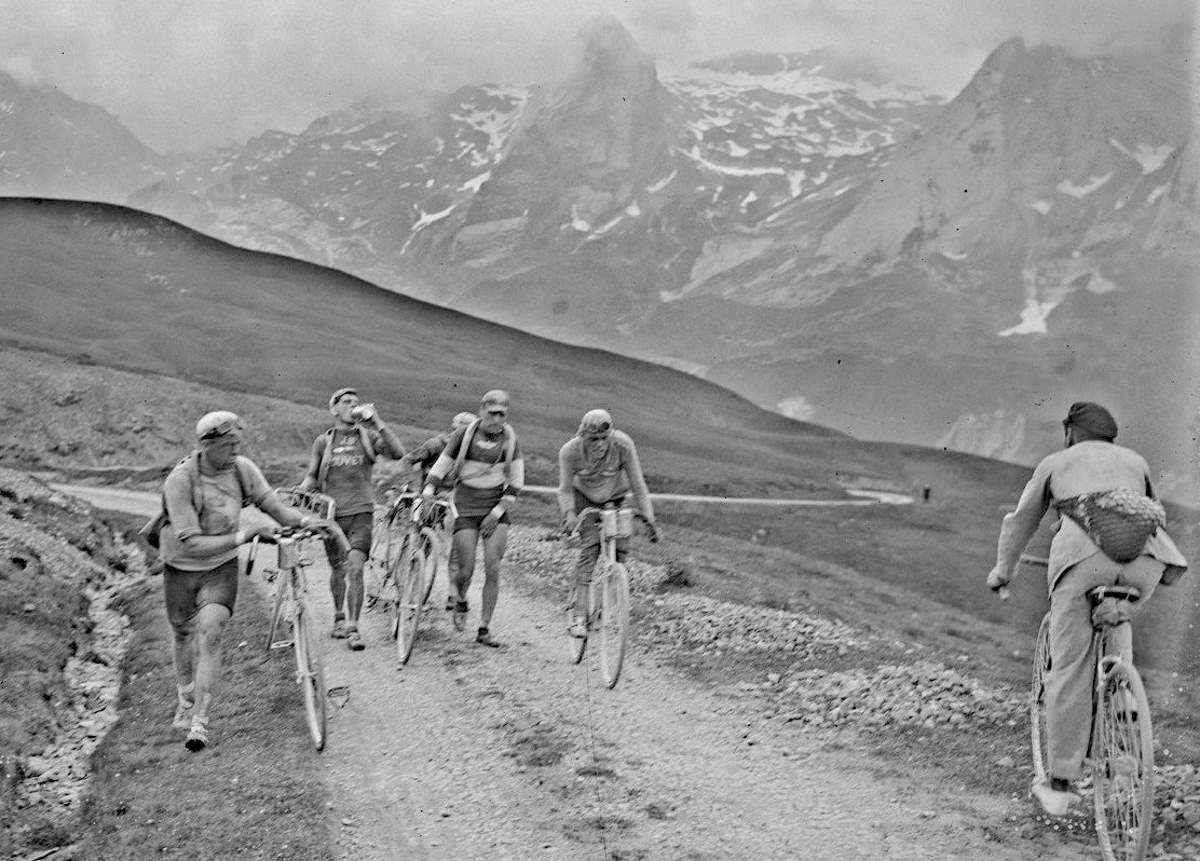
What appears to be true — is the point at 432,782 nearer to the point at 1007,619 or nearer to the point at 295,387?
the point at 1007,619

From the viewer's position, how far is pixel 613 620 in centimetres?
1336

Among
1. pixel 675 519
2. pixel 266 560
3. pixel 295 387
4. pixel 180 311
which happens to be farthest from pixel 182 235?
pixel 266 560

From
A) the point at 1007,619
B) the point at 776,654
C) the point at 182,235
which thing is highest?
the point at 182,235

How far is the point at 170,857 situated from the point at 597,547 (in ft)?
19.8

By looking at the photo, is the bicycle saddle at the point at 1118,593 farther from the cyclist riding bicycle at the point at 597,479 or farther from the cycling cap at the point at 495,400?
the cycling cap at the point at 495,400

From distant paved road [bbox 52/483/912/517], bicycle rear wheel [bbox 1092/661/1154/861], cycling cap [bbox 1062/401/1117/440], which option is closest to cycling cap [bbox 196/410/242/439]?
cycling cap [bbox 1062/401/1117/440]

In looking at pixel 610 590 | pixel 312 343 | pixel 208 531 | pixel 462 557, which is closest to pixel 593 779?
pixel 610 590

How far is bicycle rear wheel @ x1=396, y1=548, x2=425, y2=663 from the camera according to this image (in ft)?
47.3

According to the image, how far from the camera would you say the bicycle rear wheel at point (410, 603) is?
14.4 m

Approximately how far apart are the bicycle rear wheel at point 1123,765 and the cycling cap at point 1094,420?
5.70 ft

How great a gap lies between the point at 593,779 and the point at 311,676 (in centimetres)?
307

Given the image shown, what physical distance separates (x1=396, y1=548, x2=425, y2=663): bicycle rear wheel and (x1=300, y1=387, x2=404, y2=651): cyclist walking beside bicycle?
2.40 feet

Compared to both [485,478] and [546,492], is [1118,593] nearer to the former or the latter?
[485,478]

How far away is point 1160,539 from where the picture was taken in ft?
26.5
